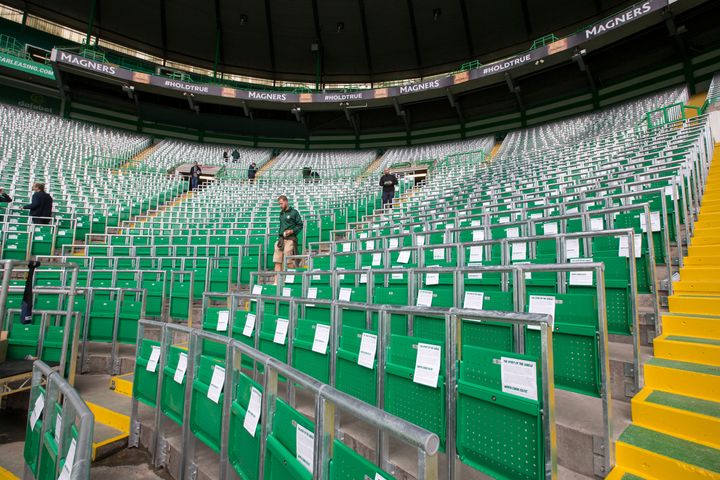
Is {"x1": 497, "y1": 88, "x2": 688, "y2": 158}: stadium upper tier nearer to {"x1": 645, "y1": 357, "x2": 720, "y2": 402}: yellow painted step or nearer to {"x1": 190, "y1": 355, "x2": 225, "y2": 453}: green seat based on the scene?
{"x1": 645, "y1": 357, "x2": 720, "y2": 402}: yellow painted step

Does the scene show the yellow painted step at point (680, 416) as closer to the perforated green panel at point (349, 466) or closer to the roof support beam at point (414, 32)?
the perforated green panel at point (349, 466)

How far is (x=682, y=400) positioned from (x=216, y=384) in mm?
2684

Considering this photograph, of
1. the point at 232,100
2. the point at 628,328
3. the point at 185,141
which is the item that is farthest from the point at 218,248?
the point at 185,141

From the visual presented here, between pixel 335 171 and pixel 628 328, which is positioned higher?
pixel 335 171

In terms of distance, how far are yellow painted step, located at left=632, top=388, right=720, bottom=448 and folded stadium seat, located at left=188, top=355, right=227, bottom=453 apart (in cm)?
236

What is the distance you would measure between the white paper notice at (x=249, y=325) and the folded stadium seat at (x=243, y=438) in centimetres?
140

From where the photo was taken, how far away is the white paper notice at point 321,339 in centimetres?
272

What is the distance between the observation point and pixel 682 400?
2.05 m

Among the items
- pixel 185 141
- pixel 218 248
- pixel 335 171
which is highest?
pixel 185 141

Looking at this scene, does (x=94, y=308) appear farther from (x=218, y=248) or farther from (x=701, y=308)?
(x=701, y=308)

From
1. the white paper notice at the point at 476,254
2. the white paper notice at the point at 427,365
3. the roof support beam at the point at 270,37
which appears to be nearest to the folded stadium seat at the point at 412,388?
the white paper notice at the point at 427,365

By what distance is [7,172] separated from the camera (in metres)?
11.2

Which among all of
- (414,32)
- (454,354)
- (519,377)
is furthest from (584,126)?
(519,377)

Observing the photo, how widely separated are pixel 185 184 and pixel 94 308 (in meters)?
11.2
